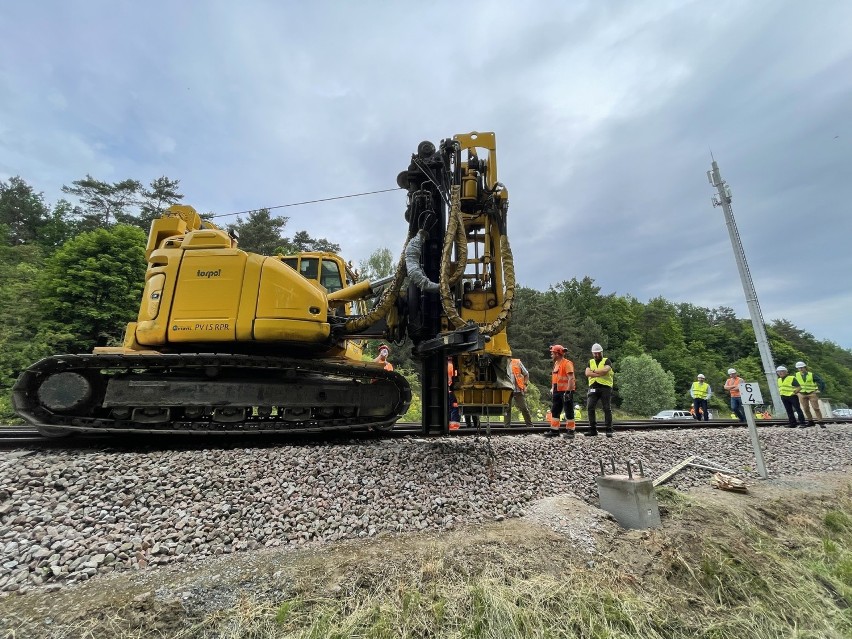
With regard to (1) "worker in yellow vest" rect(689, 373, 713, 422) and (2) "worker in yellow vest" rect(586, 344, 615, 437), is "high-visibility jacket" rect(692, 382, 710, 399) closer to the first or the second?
(1) "worker in yellow vest" rect(689, 373, 713, 422)

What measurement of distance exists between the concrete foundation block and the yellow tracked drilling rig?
5.63 ft

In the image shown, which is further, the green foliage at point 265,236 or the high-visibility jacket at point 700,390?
the green foliage at point 265,236

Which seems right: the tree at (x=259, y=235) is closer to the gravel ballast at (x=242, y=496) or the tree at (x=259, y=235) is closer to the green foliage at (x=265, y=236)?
the green foliage at (x=265, y=236)

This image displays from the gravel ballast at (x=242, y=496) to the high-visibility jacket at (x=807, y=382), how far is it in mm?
10063

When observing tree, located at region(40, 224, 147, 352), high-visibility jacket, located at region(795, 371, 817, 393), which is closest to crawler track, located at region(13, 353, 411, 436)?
high-visibility jacket, located at region(795, 371, 817, 393)

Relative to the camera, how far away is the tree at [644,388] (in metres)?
40.5

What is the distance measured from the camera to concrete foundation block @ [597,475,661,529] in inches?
158

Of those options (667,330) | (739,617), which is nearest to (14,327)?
(739,617)

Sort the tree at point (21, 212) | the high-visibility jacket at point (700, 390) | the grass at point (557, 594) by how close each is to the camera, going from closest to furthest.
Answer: the grass at point (557, 594) → the high-visibility jacket at point (700, 390) → the tree at point (21, 212)

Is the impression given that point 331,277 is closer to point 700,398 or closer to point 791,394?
point 700,398

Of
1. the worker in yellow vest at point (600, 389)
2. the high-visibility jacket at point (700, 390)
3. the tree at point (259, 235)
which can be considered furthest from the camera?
the tree at point (259, 235)

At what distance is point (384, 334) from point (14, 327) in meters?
27.4

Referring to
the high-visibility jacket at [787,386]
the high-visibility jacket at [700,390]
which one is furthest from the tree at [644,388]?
the high-visibility jacket at [787,386]

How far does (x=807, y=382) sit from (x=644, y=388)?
3146 centimetres
